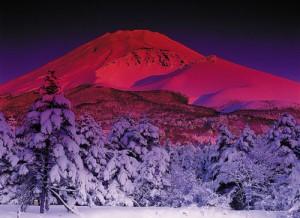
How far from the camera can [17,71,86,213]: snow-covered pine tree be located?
26.7 metres

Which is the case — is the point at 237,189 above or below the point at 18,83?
below

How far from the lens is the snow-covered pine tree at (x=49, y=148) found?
26734 mm

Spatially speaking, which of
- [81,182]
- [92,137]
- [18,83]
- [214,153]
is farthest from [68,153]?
[18,83]

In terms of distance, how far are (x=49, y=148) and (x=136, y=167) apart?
47.7 ft

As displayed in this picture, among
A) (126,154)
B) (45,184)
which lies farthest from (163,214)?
(126,154)

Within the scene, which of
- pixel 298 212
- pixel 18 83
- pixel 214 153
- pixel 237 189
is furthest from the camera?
pixel 18 83

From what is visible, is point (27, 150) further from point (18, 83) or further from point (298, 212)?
point (18, 83)

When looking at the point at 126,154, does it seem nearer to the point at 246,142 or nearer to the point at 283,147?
the point at 246,142

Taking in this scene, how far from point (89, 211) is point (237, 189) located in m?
13.3

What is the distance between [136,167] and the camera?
41.3 meters

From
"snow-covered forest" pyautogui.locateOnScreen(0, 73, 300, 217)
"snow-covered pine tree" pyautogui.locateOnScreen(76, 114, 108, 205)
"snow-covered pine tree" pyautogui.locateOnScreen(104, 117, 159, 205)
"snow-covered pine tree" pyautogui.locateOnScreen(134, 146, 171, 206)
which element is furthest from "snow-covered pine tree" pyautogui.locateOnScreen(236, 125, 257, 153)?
"snow-covered pine tree" pyautogui.locateOnScreen(76, 114, 108, 205)

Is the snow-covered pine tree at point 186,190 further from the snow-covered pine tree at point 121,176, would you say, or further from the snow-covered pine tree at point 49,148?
the snow-covered pine tree at point 49,148

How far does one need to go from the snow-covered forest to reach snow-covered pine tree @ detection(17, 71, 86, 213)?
0.14 feet

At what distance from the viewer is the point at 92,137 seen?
39969 millimetres
